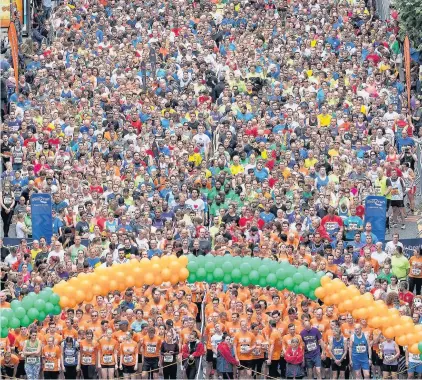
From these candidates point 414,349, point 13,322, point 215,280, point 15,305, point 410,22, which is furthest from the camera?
point 410,22

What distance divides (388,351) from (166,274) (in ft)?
14.8

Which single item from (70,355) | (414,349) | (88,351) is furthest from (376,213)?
(70,355)

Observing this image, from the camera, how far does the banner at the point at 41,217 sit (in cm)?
4056

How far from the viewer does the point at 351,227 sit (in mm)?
39938

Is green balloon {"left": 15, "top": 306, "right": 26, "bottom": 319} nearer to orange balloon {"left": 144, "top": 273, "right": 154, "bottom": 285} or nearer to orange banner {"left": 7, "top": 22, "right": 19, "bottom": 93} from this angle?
orange balloon {"left": 144, "top": 273, "right": 154, "bottom": 285}

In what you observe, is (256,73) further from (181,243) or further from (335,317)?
(335,317)

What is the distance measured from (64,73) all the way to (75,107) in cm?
204

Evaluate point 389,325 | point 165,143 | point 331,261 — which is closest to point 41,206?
point 165,143

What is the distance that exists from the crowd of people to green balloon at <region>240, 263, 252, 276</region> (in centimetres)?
104

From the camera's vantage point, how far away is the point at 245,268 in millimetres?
35188

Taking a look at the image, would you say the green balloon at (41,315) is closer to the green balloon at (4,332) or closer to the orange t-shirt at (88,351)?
the green balloon at (4,332)

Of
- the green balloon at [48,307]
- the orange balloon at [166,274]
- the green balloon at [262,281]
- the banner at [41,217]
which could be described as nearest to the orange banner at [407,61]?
the banner at [41,217]

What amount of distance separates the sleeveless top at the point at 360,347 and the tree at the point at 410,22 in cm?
1343

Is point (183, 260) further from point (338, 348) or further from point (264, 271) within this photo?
point (338, 348)
